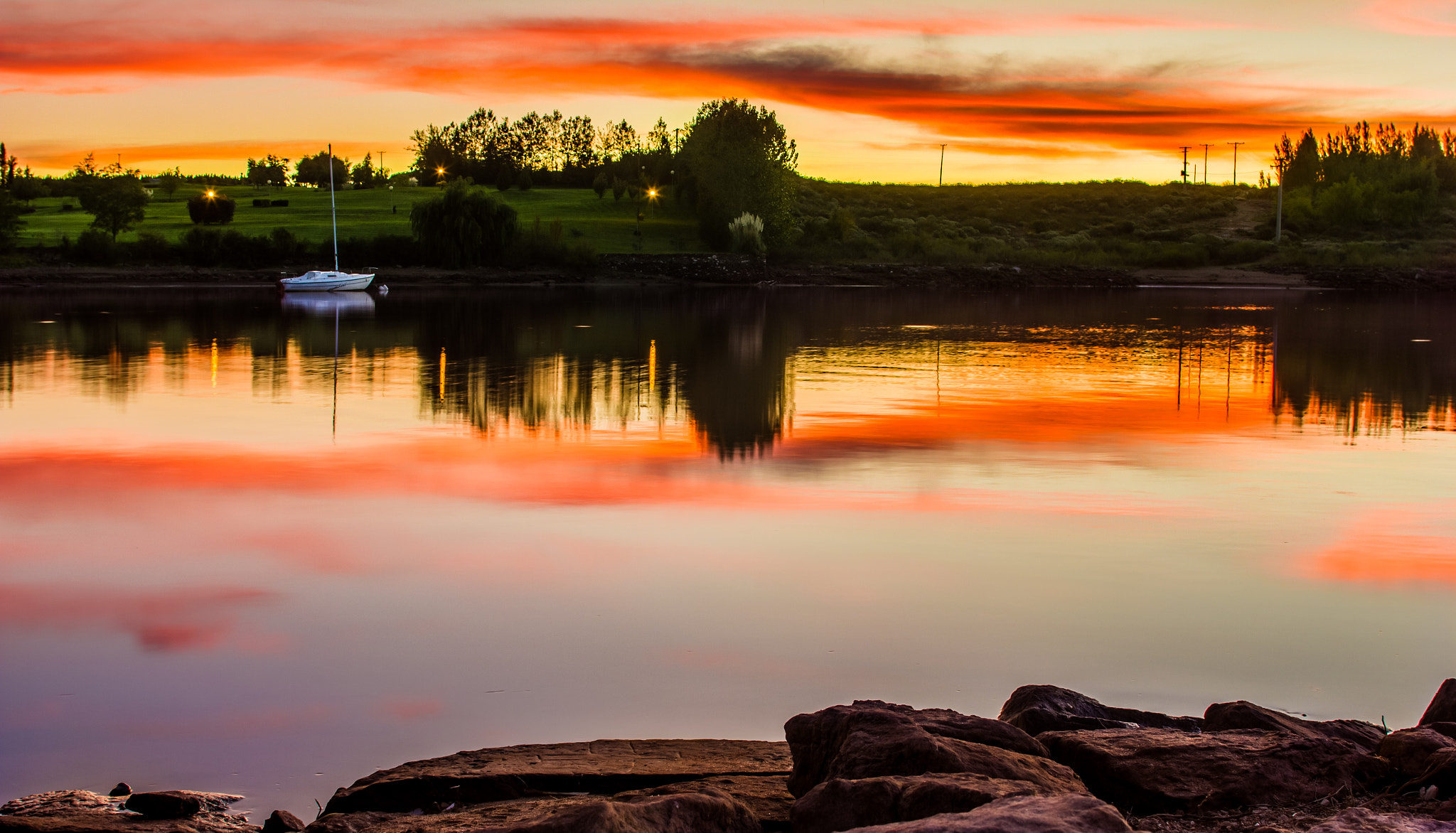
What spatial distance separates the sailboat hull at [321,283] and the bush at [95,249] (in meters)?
12.3

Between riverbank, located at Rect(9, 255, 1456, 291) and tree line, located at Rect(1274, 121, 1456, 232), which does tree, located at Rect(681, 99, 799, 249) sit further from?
tree line, located at Rect(1274, 121, 1456, 232)

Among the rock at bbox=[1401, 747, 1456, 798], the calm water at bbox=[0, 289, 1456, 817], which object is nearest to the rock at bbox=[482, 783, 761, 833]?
the calm water at bbox=[0, 289, 1456, 817]

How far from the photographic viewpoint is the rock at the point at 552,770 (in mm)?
5258

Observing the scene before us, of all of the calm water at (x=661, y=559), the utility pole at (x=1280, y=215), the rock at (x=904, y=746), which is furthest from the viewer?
the utility pole at (x=1280, y=215)

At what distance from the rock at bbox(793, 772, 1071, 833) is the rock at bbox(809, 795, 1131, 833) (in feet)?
0.47

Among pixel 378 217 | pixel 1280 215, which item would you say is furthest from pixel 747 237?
pixel 1280 215

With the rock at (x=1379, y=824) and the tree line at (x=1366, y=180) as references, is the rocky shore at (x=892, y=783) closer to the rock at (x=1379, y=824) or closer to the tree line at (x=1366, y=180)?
the rock at (x=1379, y=824)

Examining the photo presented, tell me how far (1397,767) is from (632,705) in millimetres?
3328

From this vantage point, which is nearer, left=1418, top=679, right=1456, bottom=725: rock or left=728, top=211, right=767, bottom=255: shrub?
left=1418, top=679, right=1456, bottom=725: rock

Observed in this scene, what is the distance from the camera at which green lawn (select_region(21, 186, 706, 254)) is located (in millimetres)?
75875

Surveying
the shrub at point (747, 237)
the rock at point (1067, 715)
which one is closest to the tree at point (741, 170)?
the shrub at point (747, 237)

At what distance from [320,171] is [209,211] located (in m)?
43.6

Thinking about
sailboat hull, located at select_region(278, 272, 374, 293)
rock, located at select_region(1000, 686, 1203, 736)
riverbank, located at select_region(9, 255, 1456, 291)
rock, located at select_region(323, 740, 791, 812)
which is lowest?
rock, located at select_region(323, 740, 791, 812)

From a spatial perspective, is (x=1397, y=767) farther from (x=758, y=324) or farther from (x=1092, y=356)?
(x=758, y=324)
